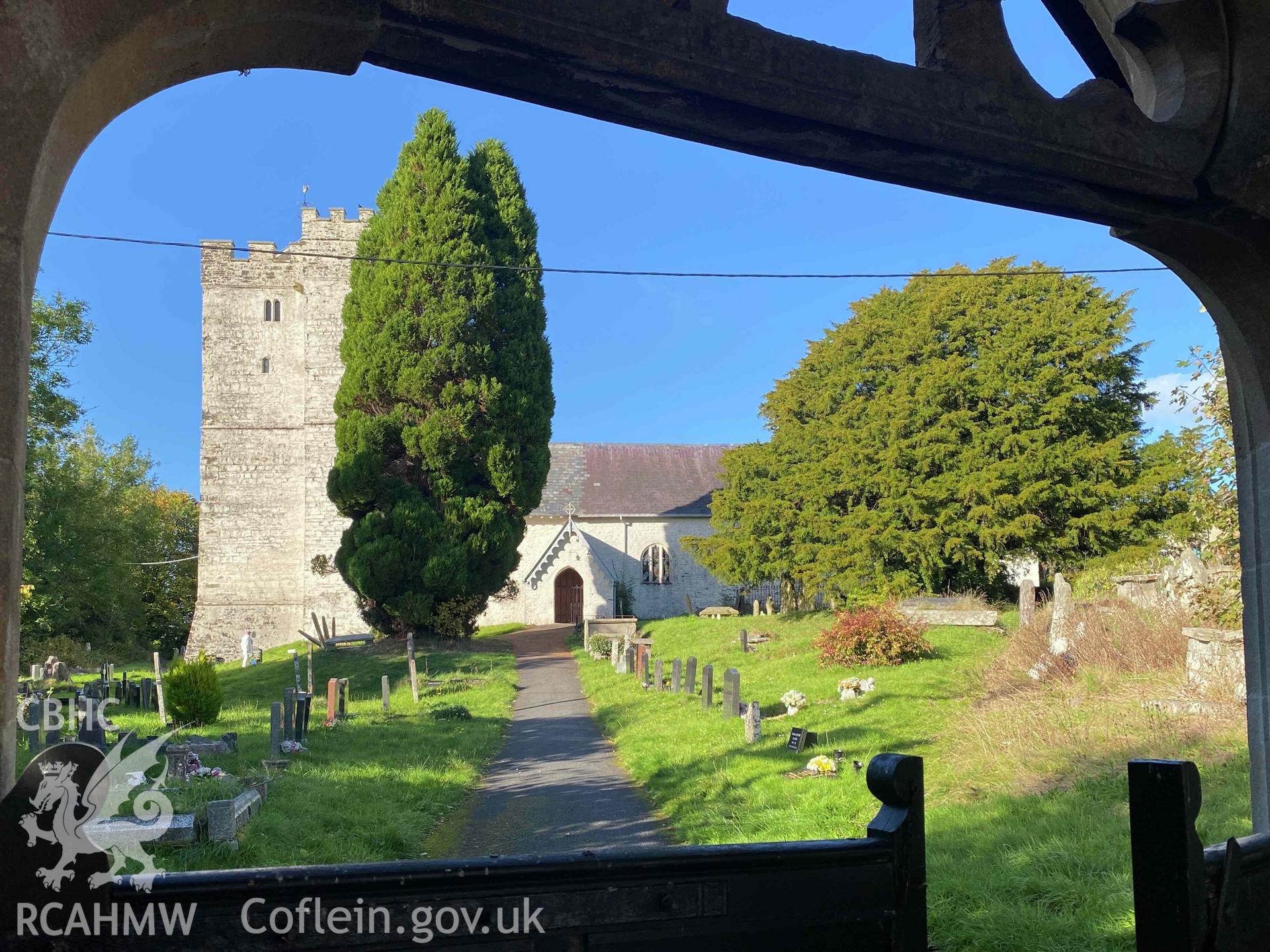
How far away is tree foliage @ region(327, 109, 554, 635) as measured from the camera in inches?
1007

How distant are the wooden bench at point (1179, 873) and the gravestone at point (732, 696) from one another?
11191 millimetres

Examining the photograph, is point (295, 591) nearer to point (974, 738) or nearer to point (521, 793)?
point (521, 793)

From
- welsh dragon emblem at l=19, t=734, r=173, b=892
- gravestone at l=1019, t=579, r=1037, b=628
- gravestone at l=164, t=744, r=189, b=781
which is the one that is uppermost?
welsh dragon emblem at l=19, t=734, r=173, b=892

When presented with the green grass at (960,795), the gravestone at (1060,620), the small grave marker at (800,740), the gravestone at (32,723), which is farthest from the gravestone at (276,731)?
the gravestone at (1060,620)

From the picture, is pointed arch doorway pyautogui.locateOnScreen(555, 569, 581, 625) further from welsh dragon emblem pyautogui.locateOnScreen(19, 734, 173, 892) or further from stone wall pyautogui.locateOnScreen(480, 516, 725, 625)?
welsh dragon emblem pyautogui.locateOnScreen(19, 734, 173, 892)

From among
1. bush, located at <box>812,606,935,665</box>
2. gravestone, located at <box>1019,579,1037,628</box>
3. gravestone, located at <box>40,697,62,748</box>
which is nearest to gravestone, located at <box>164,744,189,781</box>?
gravestone, located at <box>40,697,62,748</box>

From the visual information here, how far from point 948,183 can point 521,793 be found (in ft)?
27.7

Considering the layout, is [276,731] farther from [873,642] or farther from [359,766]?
[873,642]

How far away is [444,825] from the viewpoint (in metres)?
8.69

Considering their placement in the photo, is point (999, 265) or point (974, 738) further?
point (999, 265)

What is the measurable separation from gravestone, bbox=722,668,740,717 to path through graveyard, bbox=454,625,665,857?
1.75 meters

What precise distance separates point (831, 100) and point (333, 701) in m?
→ 13.6

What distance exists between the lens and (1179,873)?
2.08 meters

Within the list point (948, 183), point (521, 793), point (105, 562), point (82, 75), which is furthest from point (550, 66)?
A: point (105, 562)
